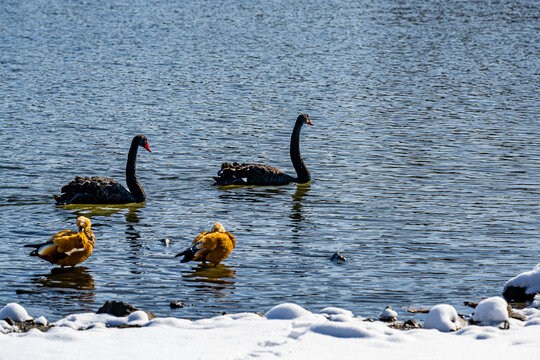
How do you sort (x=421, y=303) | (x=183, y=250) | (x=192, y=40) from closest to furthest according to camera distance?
1. (x=421, y=303)
2. (x=183, y=250)
3. (x=192, y=40)

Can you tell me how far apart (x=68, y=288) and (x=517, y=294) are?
6468 mm

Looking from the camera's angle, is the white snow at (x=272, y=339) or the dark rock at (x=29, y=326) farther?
the dark rock at (x=29, y=326)

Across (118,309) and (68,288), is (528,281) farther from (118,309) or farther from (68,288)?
(68,288)

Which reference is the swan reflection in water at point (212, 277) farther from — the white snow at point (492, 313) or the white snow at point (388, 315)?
the white snow at point (492, 313)

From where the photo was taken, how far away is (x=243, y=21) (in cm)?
5772

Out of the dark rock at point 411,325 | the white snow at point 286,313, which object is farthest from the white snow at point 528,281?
the white snow at point 286,313

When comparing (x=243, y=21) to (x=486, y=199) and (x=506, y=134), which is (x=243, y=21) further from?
(x=486, y=199)

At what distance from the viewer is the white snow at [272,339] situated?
10.3 m

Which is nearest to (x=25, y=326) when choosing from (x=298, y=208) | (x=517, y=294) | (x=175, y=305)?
(x=175, y=305)

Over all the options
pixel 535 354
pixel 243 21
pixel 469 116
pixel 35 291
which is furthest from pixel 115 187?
pixel 243 21

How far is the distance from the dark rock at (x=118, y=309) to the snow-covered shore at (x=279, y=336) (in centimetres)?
10

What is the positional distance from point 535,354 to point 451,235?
702 centimetres

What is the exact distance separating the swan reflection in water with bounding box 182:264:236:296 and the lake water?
46mm

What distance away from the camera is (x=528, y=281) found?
1339 cm
